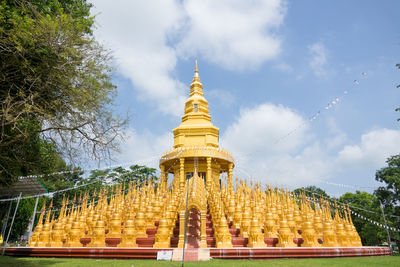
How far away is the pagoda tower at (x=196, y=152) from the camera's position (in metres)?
20.0

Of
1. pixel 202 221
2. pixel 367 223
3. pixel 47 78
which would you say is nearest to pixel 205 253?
pixel 202 221

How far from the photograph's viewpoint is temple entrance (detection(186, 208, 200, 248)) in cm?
953

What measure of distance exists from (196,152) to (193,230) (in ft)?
31.9

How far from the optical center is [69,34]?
267 inches

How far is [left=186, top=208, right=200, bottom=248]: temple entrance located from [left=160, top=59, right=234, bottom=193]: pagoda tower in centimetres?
661

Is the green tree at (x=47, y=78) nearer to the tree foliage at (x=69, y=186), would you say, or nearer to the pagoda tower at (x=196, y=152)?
the pagoda tower at (x=196, y=152)

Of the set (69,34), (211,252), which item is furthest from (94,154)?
(211,252)

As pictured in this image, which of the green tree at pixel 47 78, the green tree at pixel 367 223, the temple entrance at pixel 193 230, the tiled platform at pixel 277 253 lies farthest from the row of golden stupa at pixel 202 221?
the green tree at pixel 367 223

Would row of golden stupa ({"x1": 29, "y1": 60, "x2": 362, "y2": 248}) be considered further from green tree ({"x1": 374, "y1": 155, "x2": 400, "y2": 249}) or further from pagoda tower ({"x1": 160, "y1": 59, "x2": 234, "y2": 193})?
green tree ({"x1": 374, "y1": 155, "x2": 400, "y2": 249})

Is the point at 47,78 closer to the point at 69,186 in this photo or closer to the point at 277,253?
the point at 277,253

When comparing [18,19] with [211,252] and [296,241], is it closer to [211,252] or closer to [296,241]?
[211,252]

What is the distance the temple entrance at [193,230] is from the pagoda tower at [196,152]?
6612 millimetres

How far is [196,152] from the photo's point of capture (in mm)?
19891

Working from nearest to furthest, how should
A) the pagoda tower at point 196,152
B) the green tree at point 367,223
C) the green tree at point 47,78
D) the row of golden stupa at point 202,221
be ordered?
1. the green tree at point 47,78
2. the row of golden stupa at point 202,221
3. the pagoda tower at point 196,152
4. the green tree at point 367,223
